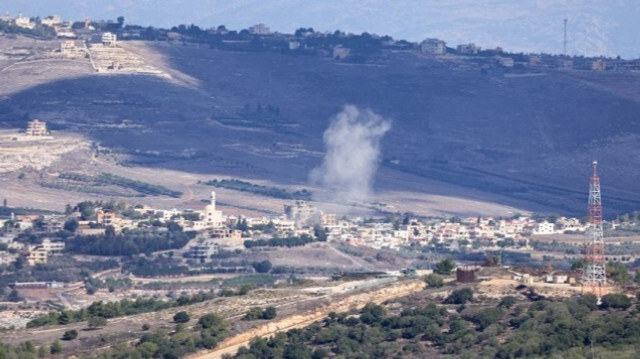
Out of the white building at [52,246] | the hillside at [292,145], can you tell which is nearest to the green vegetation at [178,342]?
the white building at [52,246]

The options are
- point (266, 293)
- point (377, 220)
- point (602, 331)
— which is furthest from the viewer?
point (377, 220)

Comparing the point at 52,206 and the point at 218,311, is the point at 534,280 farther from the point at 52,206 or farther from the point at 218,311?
the point at 52,206

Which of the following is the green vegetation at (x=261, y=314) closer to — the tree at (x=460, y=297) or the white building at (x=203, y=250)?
the tree at (x=460, y=297)

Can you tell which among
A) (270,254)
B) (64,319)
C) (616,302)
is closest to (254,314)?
(64,319)

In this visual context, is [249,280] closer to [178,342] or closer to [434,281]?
[434,281]

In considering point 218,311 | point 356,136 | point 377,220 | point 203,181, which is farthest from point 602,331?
point 356,136

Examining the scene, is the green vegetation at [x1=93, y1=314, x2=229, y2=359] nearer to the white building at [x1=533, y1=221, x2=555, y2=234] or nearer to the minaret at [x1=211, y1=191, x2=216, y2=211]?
the white building at [x1=533, y1=221, x2=555, y2=234]
